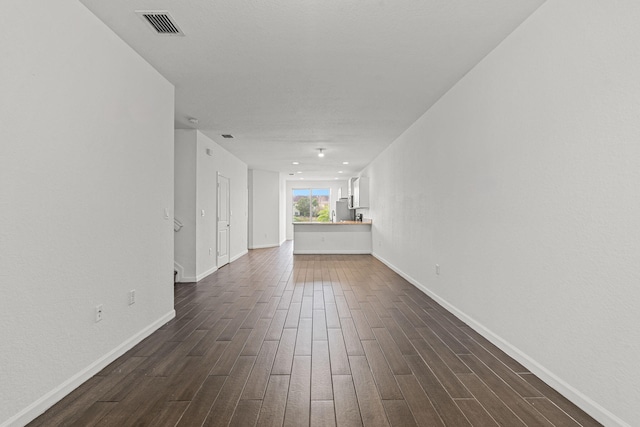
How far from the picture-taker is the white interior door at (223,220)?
22.4 ft

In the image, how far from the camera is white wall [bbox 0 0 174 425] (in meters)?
1.75

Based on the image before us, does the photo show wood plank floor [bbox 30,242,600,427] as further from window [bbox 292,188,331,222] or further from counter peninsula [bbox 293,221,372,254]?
window [bbox 292,188,331,222]

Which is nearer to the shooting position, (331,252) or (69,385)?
(69,385)

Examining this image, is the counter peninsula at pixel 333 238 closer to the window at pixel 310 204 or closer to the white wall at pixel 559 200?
the window at pixel 310 204

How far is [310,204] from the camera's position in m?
15.1

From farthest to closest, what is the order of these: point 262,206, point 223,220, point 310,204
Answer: point 310,204 < point 262,206 < point 223,220

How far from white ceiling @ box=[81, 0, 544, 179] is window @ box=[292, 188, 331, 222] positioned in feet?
32.3

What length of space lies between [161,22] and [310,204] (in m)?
12.6

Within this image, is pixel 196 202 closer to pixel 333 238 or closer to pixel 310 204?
pixel 333 238

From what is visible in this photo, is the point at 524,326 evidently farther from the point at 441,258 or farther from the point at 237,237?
the point at 237,237

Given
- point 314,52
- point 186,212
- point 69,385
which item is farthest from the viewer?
point 186,212

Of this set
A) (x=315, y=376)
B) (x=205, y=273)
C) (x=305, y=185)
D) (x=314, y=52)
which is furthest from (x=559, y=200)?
(x=305, y=185)

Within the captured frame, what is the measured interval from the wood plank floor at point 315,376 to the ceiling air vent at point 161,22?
250cm

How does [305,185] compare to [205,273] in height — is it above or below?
above
